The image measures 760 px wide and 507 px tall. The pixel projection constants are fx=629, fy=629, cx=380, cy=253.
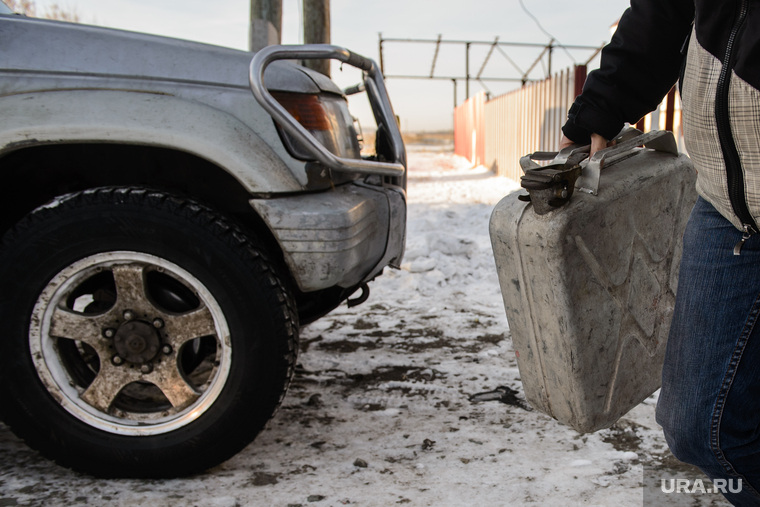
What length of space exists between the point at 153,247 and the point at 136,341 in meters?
0.35

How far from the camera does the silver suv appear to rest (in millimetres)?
2064

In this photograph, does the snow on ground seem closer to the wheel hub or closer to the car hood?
the wheel hub

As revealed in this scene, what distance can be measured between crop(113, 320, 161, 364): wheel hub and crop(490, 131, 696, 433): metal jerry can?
4.05ft

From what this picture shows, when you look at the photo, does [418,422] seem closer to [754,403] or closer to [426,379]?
[426,379]

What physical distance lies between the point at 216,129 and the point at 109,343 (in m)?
0.84

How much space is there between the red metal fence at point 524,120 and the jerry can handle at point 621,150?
14.9 feet

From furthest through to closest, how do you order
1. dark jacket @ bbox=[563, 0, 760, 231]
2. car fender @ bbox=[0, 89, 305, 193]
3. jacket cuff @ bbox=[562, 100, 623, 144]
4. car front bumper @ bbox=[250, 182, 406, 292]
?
car front bumper @ bbox=[250, 182, 406, 292] → car fender @ bbox=[0, 89, 305, 193] → jacket cuff @ bbox=[562, 100, 623, 144] → dark jacket @ bbox=[563, 0, 760, 231]

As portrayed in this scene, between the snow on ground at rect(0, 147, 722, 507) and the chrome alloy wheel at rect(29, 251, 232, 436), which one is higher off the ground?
the chrome alloy wheel at rect(29, 251, 232, 436)

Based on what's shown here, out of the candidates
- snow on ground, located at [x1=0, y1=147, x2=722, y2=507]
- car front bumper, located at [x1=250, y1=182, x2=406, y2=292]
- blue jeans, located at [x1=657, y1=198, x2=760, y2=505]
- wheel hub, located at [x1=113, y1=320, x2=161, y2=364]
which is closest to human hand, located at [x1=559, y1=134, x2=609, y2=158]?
Result: blue jeans, located at [x1=657, y1=198, x2=760, y2=505]

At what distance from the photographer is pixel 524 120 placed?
1199 centimetres

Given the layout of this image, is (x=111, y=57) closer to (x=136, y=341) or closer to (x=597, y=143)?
(x=136, y=341)

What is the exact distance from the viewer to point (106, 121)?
2033 millimetres

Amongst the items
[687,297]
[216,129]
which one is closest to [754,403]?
[687,297]

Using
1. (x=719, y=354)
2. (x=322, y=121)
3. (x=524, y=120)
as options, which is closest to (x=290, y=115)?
(x=322, y=121)
